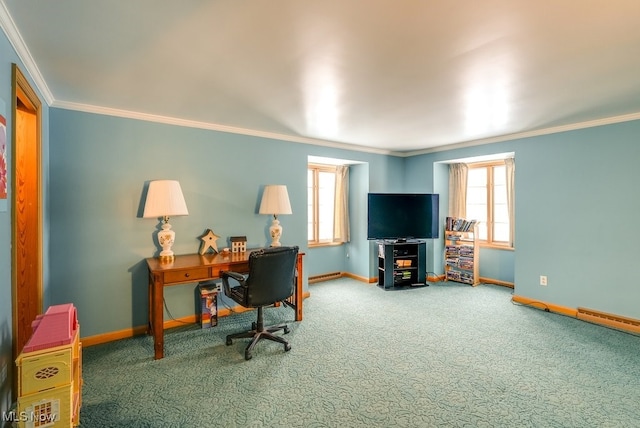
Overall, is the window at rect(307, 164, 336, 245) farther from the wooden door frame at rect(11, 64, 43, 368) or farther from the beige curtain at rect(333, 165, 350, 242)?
the wooden door frame at rect(11, 64, 43, 368)

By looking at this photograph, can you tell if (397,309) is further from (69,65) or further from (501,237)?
(69,65)

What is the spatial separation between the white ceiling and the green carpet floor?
2.29 meters

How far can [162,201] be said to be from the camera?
2.92m

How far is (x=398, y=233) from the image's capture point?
496 cm

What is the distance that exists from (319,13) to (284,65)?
607mm

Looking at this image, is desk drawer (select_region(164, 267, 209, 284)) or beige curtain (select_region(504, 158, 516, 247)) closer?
desk drawer (select_region(164, 267, 209, 284))

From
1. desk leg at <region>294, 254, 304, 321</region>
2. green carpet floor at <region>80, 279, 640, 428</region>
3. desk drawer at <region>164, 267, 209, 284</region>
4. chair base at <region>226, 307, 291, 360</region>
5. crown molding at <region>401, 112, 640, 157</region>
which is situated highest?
crown molding at <region>401, 112, 640, 157</region>

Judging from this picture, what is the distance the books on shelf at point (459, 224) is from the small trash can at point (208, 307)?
4.00 metres

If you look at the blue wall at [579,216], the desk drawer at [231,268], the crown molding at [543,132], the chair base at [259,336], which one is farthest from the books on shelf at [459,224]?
the desk drawer at [231,268]

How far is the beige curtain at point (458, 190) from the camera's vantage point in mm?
5332

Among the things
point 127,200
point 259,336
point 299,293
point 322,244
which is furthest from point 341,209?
point 127,200

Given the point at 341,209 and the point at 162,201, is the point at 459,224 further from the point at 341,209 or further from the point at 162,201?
the point at 162,201

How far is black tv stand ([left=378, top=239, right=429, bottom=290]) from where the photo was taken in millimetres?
4859

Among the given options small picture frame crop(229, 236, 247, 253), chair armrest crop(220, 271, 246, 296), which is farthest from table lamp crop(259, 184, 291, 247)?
chair armrest crop(220, 271, 246, 296)
